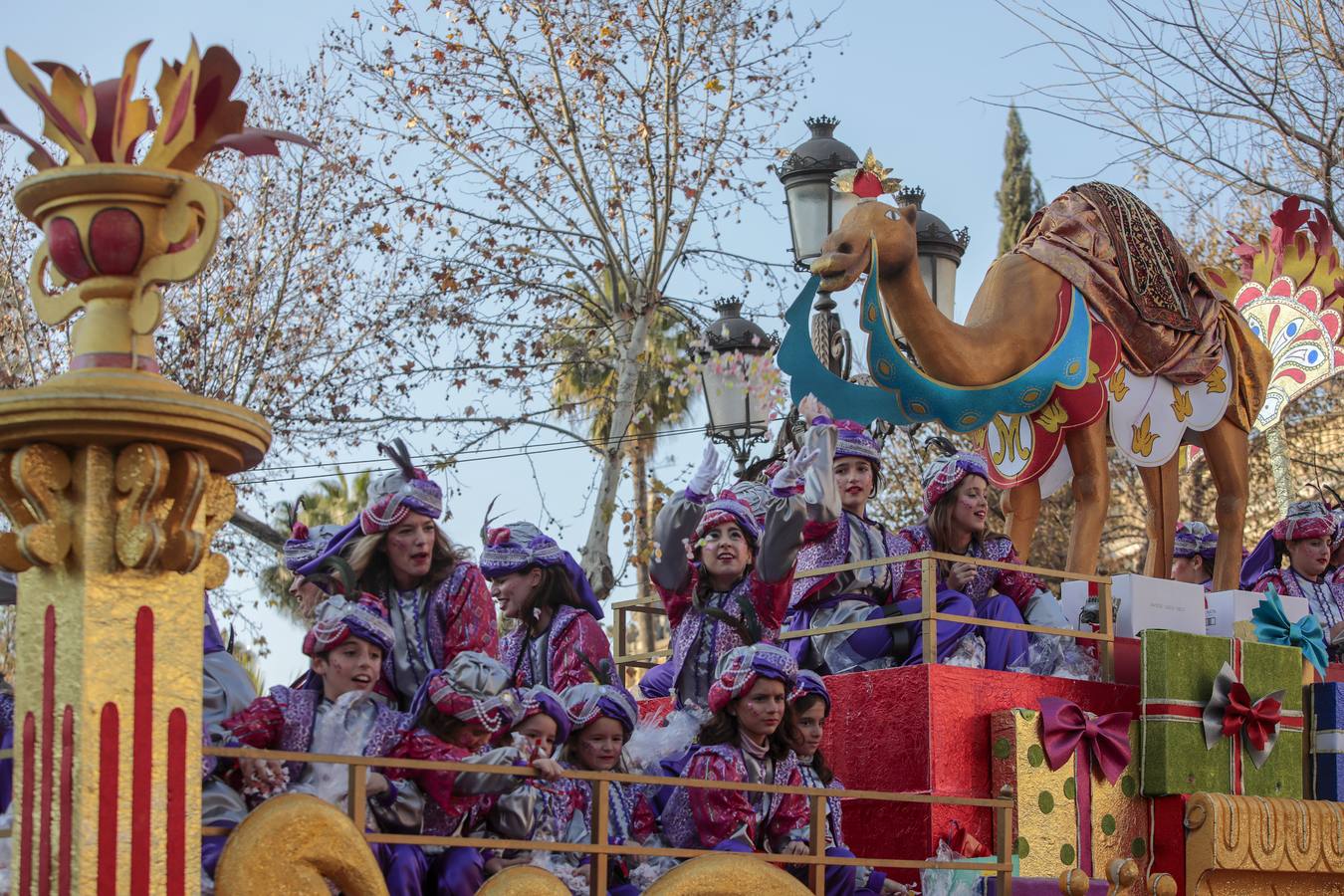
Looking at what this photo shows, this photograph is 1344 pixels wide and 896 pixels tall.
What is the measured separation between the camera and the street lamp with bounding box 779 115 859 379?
31.9 ft

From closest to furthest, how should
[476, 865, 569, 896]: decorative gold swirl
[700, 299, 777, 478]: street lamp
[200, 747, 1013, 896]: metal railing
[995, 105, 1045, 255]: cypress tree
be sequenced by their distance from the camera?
1. [200, 747, 1013, 896]: metal railing
2. [476, 865, 569, 896]: decorative gold swirl
3. [700, 299, 777, 478]: street lamp
4. [995, 105, 1045, 255]: cypress tree

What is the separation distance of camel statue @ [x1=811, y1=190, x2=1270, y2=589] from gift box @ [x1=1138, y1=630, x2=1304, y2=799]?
1032 millimetres

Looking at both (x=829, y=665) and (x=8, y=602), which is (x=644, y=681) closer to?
(x=829, y=665)

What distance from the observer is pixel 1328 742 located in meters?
8.09

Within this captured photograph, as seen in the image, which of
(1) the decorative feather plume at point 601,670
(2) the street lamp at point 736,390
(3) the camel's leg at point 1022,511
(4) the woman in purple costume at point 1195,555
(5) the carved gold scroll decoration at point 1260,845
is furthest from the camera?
(2) the street lamp at point 736,390

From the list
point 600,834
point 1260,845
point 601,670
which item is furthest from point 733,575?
point 1260,845

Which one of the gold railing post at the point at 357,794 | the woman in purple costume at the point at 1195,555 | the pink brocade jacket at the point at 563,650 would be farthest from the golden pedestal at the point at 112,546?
the woman in purple costume at the point at 1195,555

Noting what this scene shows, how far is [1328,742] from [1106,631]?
112 centimetres

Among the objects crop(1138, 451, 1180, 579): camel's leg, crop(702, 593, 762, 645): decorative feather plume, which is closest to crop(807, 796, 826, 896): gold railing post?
crop(702, 593, 762, 645): decorative feather plume

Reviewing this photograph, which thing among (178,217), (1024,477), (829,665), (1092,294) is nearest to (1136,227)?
(1092,294)

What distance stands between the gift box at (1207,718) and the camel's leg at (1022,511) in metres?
1.36

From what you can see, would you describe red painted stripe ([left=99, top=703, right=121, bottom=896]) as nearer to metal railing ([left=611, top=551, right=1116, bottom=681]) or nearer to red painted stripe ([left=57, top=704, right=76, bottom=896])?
red painted stripe ([left=57, top=704, right=76, bottom=896])

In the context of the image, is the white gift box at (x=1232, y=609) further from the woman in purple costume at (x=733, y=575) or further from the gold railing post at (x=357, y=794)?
the gold railing post at (x=357, y=794)

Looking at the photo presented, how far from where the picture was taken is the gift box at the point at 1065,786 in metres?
7.13
